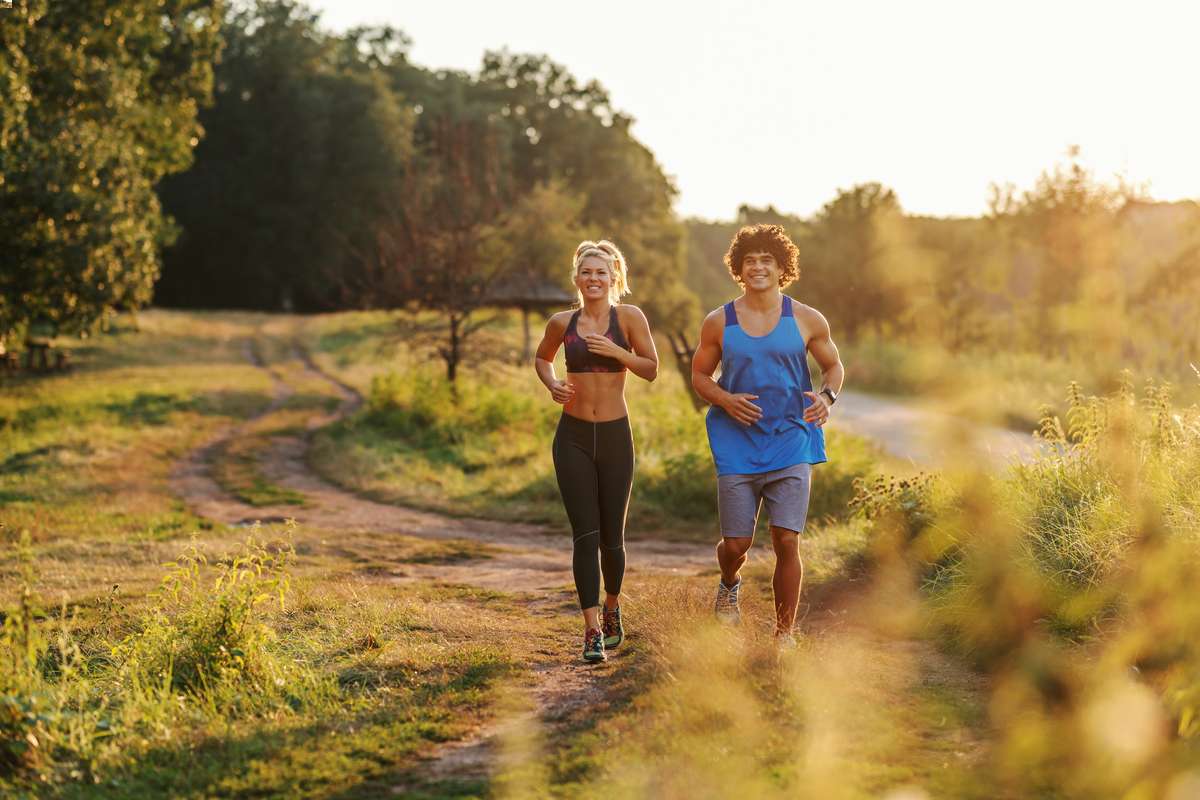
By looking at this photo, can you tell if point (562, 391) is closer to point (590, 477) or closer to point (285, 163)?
point (590, 477)

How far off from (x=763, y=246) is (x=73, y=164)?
1649cm

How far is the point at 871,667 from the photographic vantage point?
19.3ft

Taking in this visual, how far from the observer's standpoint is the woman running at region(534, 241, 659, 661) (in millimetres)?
5973

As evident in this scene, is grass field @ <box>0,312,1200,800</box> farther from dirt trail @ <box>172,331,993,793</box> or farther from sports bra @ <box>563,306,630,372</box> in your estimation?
sports bra @ <box>563,306,630,372</box>

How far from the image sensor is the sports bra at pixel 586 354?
5.96m

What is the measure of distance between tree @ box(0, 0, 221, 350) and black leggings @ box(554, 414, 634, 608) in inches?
569

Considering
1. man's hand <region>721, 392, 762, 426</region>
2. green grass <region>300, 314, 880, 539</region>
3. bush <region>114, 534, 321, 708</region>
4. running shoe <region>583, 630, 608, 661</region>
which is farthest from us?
green grass <region>300, 314, 880, 539</region>

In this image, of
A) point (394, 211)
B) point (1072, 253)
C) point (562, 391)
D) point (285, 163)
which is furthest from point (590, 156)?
point (562, 391)

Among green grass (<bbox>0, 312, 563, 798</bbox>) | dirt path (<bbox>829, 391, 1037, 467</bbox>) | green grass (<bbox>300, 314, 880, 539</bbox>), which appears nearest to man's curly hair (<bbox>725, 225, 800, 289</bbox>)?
green grass (<bbox>0, 312, 563, 798</bbox>)

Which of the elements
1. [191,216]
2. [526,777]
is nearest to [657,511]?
[526,777]

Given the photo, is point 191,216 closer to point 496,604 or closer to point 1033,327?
point 1033,327

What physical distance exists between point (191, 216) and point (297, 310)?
27.8 ft

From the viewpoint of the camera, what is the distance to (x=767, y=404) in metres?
5.74

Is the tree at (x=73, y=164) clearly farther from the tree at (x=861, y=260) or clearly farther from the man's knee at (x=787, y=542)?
the tree at (x=861, y=260)
